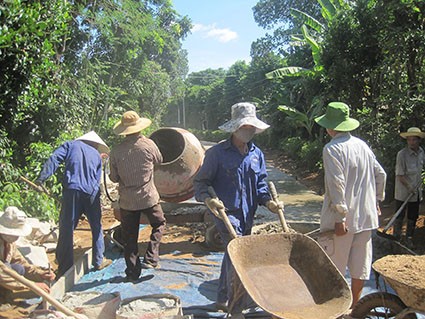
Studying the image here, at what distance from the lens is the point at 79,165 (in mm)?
5145

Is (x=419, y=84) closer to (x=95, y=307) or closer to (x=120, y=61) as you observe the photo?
(x=95, y=307)

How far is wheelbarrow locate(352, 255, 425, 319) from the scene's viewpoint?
9.13 feet

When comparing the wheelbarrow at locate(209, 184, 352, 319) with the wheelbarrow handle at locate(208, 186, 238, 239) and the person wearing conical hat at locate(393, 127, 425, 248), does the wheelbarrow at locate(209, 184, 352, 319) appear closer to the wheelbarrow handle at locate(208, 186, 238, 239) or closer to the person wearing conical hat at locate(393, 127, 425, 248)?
the wheelbarrow handle at locate(208, 186, 238, 239)

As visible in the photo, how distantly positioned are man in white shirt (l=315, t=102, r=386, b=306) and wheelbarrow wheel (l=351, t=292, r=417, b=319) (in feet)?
1.25

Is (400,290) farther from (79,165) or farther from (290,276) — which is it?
(79,165)

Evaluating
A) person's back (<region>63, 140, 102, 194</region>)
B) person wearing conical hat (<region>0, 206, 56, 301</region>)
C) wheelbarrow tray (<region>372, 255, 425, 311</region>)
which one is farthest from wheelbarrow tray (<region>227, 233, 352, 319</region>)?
person's back (<region>63, 140, 102, 194</region>)

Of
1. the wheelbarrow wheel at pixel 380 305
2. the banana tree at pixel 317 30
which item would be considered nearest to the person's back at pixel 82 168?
the wheelbarrow wheel at pixel 380 305

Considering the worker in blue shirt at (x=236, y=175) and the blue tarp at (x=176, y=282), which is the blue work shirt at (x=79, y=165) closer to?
the blue tarp at (x=176, y=282)

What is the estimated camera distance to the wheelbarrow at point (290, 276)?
293 centimetres

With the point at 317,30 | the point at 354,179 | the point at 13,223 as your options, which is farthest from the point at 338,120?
the point at 317,30

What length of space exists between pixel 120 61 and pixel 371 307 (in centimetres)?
1250

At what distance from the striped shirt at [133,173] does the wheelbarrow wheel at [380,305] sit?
8.30 ft

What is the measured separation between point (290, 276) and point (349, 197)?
2.86 feet

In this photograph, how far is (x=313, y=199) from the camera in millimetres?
11484
